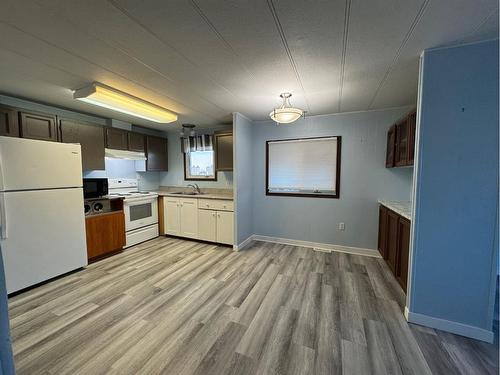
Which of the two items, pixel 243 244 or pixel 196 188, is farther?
pixel 196 188

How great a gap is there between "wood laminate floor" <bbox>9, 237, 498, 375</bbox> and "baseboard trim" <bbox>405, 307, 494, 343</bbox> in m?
0.07

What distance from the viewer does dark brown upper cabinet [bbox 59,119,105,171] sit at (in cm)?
297

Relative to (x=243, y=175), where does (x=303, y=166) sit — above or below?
above

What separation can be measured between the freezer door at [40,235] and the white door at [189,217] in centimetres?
156

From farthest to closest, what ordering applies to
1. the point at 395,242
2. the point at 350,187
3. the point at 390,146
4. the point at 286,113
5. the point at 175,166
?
the point at 175,166 < the point at 350,187 < the point at 390,146 < the point at 395,242 < the point at 286,113

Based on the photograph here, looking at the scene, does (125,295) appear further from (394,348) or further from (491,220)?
(491,220)

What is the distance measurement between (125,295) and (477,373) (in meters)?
3.03

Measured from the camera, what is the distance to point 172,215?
421 cm

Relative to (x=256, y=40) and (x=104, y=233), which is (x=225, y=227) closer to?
(x=104, y=233)

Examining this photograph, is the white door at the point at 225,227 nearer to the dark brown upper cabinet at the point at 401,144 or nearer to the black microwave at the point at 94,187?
the black microwave at the point at 94,187

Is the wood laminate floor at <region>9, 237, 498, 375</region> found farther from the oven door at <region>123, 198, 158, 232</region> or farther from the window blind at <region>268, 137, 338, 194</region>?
the window blind at <region>268, 137, 338, 194</region>

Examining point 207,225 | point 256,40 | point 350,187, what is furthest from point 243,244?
point 256,40

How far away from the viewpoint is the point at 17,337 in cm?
170

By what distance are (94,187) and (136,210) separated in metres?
0.77
